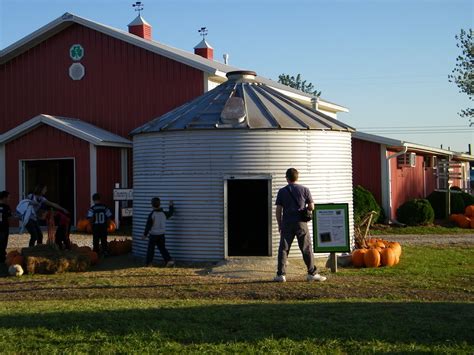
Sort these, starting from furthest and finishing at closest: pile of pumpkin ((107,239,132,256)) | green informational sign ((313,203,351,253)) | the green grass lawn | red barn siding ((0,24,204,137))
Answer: red barn siding ((0,24,204,137)), the green grass lawn, pile of pumpkin ((107,239,132,256)), green informational sign ((313,203,351,253))

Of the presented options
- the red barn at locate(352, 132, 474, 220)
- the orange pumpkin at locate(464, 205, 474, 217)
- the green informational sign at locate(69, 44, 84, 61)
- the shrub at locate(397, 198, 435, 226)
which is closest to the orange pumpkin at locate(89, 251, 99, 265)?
the green informational sign at locate(69, 44, 84, 61)

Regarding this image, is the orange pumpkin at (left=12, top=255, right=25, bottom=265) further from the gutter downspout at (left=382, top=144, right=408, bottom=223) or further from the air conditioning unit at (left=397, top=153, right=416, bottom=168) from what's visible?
the air conditioning unit at (left=397, top=153, right=416, bottom=168)

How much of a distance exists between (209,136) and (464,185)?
29.6 metres

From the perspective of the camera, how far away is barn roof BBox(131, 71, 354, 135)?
14.5 meters

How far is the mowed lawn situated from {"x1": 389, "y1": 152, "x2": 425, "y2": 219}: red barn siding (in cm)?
1269

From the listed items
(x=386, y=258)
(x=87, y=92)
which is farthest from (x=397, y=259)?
(x=87, y=92)

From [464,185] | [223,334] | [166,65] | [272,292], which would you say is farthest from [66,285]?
[464,185]

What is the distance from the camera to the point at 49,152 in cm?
2278

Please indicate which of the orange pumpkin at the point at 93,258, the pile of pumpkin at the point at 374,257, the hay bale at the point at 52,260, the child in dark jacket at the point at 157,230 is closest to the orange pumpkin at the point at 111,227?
the orange pumpkin at the point at 93,258

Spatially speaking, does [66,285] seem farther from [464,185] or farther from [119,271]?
[464,185]

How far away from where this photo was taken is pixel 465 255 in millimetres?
16562

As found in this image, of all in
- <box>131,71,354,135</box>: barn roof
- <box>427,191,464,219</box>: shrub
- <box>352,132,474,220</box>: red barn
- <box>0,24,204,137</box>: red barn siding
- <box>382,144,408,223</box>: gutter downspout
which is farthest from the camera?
<box>427,191,464,219</box>: shrub

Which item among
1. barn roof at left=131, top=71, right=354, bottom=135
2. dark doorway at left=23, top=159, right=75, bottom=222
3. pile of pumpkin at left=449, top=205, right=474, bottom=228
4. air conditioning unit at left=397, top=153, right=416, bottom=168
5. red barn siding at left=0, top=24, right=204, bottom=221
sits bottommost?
pile of pumpkin at left=449, top=205, right=474, bottom=228

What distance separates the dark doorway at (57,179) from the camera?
82.7 feet
